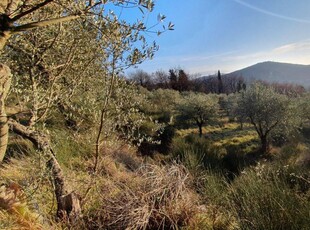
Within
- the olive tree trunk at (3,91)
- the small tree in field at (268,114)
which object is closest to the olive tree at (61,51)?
the olive tree trunk at (3,91)

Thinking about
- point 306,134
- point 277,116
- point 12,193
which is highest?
point 12,193

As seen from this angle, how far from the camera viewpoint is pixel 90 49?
3.57m

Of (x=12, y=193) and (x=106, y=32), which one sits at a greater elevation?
(x=106, y=32)

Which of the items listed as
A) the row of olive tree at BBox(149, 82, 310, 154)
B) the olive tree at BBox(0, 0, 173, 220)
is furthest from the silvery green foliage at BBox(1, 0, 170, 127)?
the row of olive tree at BBox(149, 82, 310, 154)

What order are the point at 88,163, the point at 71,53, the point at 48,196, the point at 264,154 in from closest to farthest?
1. the point at 71,53
2. the point at 48,196
3. the point at 88,163
4. the point at 264,154

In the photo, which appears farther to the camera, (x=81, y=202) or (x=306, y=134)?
(x=306, y=134)

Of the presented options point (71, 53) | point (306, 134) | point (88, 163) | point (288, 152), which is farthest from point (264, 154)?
point (71, 53)

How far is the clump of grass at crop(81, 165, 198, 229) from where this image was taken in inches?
128

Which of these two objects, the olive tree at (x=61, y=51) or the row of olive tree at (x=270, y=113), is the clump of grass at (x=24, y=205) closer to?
the olive tree at (x=61, y=51)

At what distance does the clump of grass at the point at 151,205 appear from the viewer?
325 centimetres

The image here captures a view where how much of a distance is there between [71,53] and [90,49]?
1.22 feet

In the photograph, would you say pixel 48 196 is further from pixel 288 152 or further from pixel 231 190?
pixel 288 152

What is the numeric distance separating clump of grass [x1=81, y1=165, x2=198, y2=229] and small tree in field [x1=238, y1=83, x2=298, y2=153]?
15.8 metres

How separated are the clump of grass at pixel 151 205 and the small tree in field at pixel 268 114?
15.8 meters
